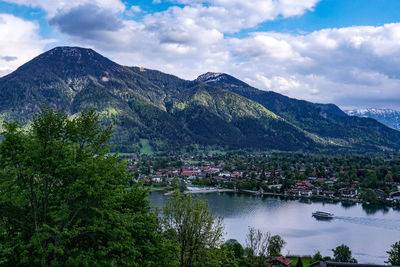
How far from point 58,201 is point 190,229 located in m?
6.94

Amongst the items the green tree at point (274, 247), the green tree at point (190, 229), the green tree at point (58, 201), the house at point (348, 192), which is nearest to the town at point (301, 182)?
the house at point (348, 192)

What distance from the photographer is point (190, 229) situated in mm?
15250

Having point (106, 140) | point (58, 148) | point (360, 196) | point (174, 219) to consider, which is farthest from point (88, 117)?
point (360, 196)

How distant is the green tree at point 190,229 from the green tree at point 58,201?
14.8 ft

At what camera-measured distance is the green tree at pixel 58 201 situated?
9.08 m

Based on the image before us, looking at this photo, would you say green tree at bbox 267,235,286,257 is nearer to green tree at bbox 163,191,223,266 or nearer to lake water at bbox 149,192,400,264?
lake water at bbox 149,192,400,264

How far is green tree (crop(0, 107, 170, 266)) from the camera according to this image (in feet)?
29.8

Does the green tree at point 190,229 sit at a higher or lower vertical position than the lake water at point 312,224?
higher

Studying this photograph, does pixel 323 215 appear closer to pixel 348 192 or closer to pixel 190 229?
pixel 348 192

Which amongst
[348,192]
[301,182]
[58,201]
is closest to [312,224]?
[348,192]

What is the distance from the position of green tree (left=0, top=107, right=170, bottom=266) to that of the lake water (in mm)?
30932

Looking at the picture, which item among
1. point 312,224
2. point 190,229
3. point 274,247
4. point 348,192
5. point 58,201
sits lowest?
point 312,224

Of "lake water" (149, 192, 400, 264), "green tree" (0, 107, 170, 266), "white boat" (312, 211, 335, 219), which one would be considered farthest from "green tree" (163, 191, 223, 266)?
"white boat" (312, 211, 335, 219)

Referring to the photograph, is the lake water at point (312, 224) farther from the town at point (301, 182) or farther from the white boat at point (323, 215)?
the town at point (301, 182)
